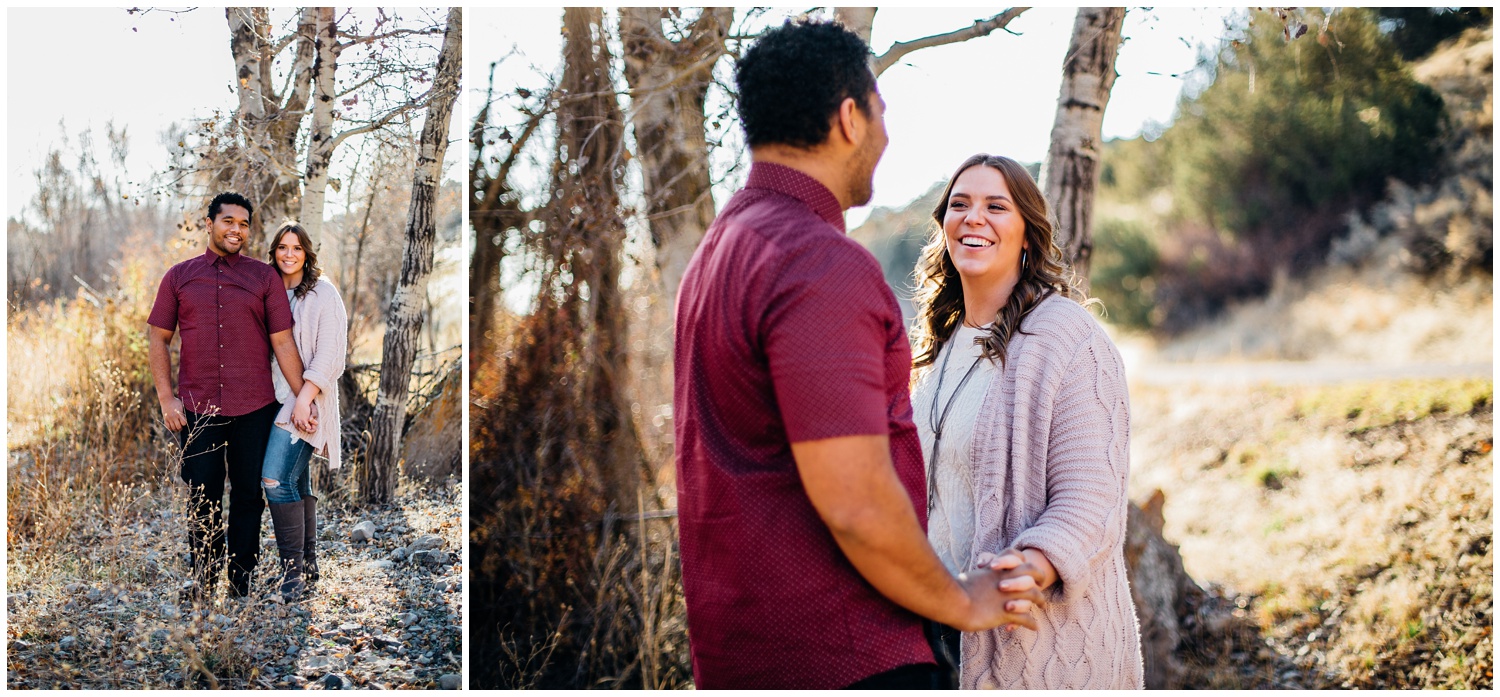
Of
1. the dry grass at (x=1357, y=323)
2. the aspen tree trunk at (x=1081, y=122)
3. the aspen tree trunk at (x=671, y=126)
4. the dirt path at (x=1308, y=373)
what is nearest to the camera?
the aspen tree trunk at (x=1081, y=122)

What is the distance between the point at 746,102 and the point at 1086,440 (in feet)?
2.84

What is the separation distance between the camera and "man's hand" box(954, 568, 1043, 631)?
1.48m

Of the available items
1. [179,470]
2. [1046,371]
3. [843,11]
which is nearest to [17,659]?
[179,470]

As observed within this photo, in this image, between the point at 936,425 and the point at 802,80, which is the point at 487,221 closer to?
the point at 936,425

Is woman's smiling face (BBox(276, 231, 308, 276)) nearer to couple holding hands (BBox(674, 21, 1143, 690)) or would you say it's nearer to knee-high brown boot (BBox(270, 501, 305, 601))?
knee-high brown boot (BBox(270, 501, 305, 601))

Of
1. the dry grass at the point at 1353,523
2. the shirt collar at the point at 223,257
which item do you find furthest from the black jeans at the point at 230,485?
the dry grass at the point at 1353,523

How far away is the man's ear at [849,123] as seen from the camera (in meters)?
1.37

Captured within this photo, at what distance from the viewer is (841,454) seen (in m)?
1.22

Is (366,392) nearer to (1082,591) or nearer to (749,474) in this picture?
(749,474)

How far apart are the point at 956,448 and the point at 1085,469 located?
256 millimetres

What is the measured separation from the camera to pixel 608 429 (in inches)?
148

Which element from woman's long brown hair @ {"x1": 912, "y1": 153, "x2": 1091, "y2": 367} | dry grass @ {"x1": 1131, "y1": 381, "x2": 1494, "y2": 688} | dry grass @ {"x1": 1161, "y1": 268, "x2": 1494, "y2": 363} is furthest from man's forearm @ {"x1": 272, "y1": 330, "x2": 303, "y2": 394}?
dry grass @ {"x1": 1161, "y1": 268, "x2": 1494, "y2": 363}

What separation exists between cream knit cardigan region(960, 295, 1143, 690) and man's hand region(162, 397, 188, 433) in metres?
2.01

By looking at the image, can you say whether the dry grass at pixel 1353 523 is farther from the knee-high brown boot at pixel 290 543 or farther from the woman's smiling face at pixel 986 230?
the knee-high brown boot at pixel 290 543
